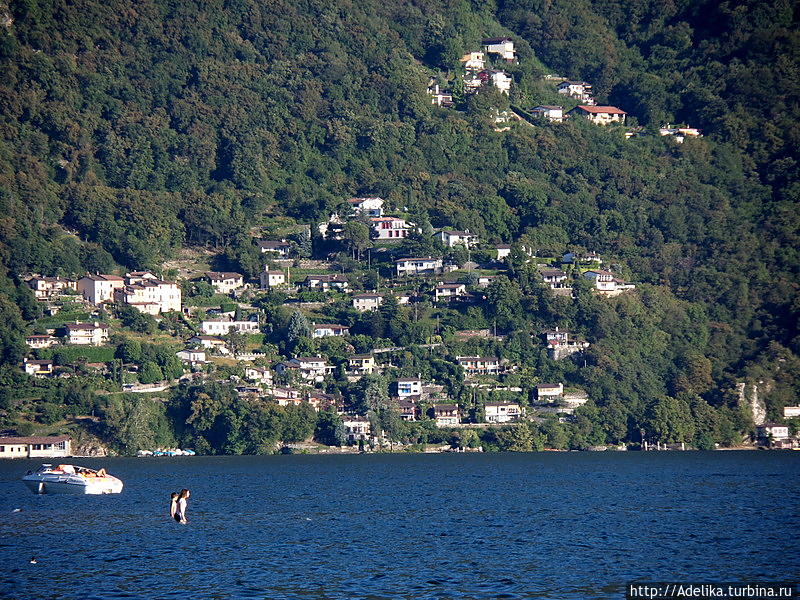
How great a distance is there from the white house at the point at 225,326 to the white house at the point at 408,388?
19.7 metres

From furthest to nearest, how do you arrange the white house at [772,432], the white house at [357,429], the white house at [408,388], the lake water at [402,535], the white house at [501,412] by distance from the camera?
the white house at [772,432]
the white house at [408,388]
the white house at [501,412]
the white house at [357,429]
the lake water at [402,535]

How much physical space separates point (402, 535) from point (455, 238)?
4118 inches

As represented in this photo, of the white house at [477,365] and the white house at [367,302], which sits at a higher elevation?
the white house at [367,302]

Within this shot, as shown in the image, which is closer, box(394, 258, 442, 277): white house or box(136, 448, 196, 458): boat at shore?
box(136, 448, 196, 458): boat at shore

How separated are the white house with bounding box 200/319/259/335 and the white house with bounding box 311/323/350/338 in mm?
6718

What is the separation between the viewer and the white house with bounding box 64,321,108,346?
130 metres

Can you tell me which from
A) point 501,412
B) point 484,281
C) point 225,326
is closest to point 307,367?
point 225,326

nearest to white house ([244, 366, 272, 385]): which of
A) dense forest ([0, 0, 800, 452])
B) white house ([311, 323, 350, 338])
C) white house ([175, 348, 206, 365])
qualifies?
white house ([175, 348, 206, 365])

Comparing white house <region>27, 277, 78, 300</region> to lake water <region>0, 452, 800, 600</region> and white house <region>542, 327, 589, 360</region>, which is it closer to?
lake water <region>0, 452, 800, 600</region>

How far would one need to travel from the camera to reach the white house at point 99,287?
14138cm

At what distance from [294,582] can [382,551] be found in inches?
319

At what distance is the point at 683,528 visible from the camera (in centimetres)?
5844

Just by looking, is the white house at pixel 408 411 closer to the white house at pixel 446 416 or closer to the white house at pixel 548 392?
the white house at pixel 446 416

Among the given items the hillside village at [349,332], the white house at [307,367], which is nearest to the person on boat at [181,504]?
the hillside village at [349,332]
